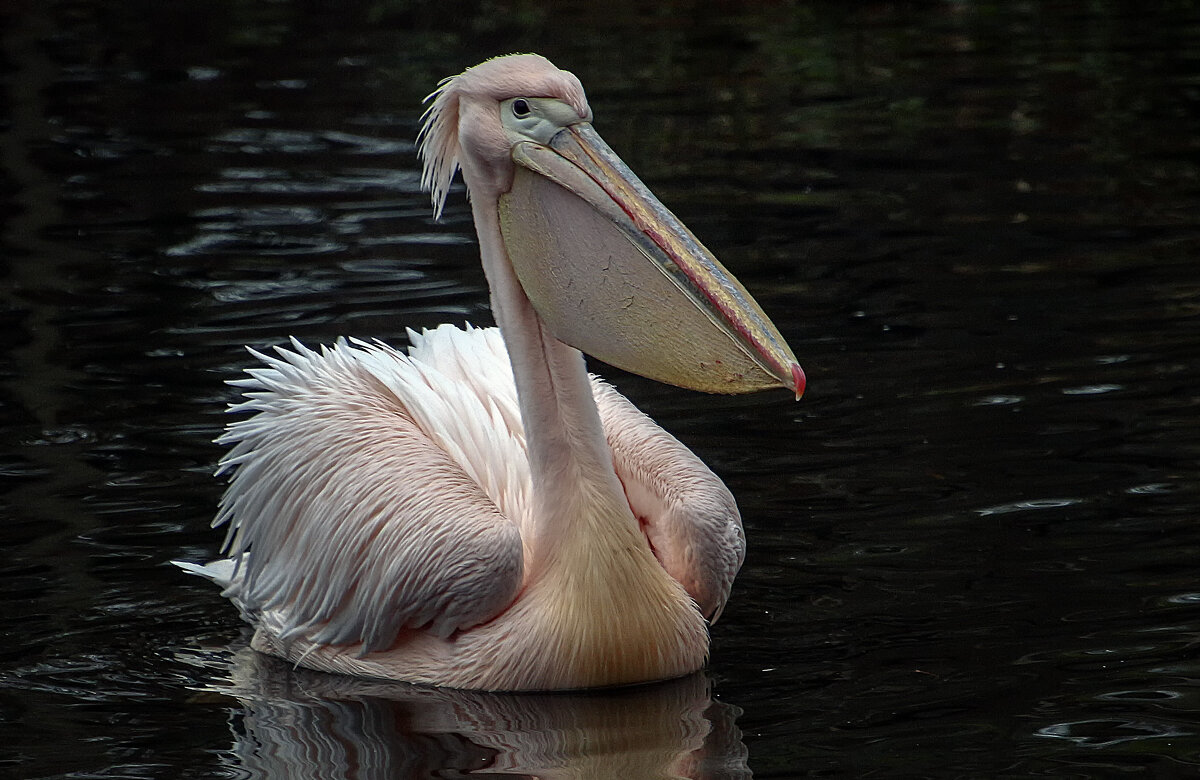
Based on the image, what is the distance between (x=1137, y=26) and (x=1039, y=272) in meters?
7.74

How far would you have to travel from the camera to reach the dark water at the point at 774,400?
13.4 ft

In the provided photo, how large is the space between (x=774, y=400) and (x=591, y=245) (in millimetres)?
2367

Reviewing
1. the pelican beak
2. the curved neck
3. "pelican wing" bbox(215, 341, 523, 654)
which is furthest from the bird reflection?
the pelican beak

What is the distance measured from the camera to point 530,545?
14.7 ft

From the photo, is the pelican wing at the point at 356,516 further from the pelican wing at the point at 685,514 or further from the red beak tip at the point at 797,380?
the red beak tip at the point at 797,380

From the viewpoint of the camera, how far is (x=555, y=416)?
4.27 metres

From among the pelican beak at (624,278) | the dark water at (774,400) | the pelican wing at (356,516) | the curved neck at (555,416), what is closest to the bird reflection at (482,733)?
the dark water at (774,400)

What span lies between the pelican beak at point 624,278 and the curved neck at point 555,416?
8 centimetres

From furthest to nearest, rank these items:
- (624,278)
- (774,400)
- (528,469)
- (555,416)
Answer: (774,400)
(528,469)
(555,416)
(624,278)

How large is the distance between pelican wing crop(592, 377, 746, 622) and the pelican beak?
48 centimetres

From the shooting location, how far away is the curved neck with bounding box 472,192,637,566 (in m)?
4.25

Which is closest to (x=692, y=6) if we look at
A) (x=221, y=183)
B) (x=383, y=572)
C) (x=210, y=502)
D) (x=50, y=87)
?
(x=50, y=87)

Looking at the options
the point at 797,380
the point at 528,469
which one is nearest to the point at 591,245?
the point at 797,380

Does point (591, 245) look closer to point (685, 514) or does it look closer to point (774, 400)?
point (685, 514)
